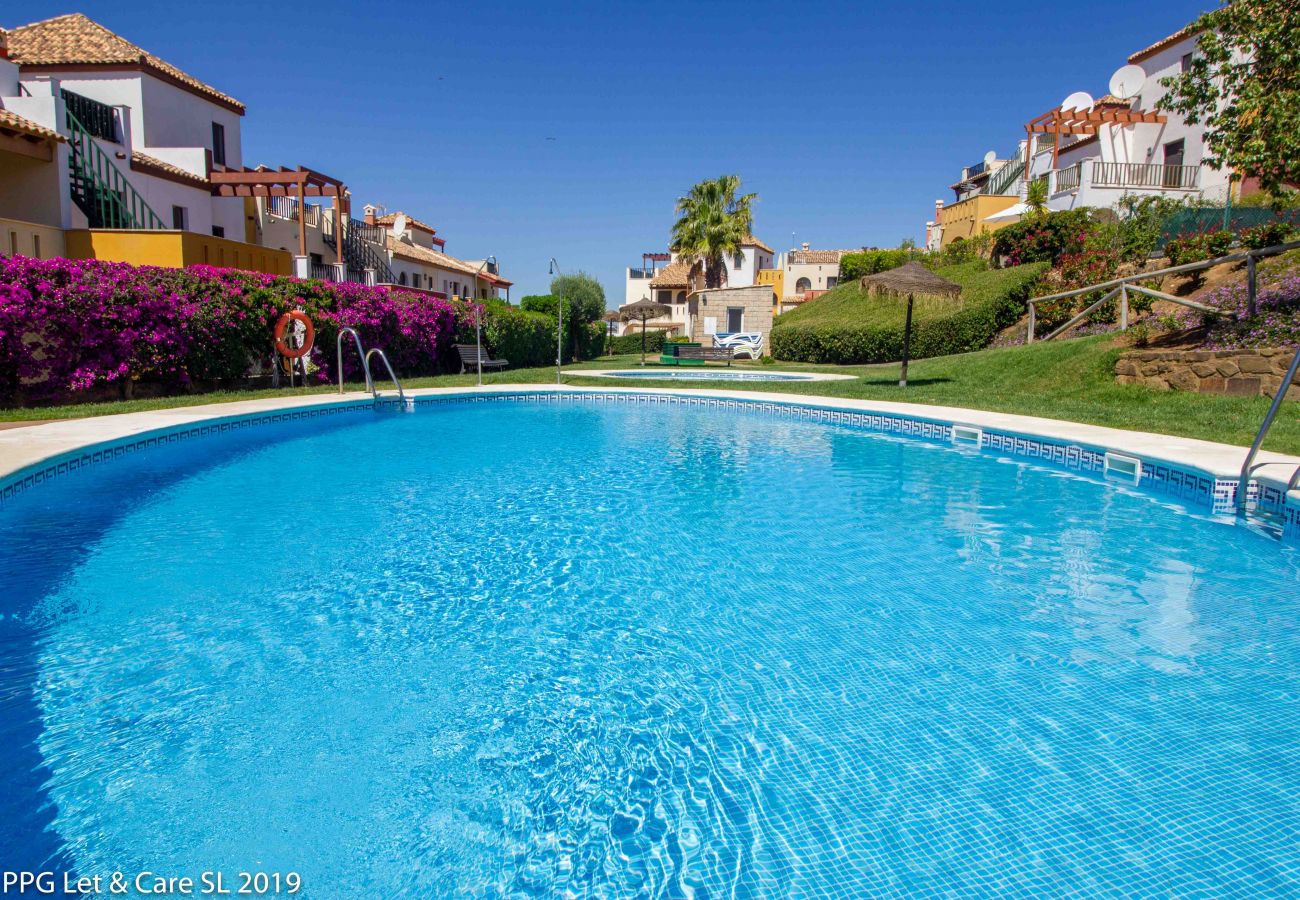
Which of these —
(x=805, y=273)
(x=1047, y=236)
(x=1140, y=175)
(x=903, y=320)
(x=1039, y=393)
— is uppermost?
(x=805, y=273)

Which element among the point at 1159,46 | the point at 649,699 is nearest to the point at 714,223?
the point at 1159,46

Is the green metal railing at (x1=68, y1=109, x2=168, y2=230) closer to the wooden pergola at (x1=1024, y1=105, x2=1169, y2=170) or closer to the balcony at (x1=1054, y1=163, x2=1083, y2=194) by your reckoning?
the balcony at (x1=1054, y1=163, x2=1083, y2=194)

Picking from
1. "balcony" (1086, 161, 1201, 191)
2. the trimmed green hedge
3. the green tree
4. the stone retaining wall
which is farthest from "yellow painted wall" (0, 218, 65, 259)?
"balcony" (1086, 161, 1201, 191)

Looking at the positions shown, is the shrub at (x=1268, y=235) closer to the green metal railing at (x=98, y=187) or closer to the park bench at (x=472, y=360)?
the park bench at (x=472, y=360)

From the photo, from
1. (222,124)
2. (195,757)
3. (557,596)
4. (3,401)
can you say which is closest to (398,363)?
(3,401)

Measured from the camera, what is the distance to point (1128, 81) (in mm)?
26266

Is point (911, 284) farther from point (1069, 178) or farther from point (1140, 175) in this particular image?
point (1069, 178)

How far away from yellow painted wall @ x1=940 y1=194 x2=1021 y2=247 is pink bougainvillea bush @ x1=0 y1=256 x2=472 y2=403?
2678cm

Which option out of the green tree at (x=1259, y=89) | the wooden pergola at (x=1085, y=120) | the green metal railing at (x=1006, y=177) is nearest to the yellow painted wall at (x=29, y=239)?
the green tree at (x=1259, y=89)

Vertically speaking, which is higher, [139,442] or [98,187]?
[98,187]

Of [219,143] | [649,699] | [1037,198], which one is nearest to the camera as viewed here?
[649,699]

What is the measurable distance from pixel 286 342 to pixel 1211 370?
53.0 feet

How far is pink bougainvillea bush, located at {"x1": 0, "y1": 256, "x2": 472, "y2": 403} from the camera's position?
1075cm

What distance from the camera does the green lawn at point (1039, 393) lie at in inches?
387
